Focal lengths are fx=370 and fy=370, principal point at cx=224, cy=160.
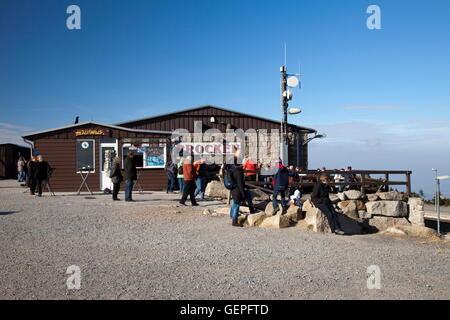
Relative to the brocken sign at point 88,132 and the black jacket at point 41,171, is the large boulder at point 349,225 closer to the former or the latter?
the black jacket at point 41,171

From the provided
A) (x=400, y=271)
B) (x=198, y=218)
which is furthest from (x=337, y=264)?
(x=198, y=218)

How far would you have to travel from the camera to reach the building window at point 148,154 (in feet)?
60.3

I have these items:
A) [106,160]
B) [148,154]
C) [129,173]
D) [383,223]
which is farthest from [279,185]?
[106,160]

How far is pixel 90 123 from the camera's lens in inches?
702

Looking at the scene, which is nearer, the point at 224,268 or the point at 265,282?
the point at 265,282

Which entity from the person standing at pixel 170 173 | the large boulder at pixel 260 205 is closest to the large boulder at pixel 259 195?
the large boulder at pixel 260 205

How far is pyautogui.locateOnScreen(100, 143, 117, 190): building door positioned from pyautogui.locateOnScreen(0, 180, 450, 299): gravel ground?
7.64 metres

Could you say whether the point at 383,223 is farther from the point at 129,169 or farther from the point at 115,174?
the point at 115,174

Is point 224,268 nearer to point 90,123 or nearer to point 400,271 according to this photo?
point 400,271

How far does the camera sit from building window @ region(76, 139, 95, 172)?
1794cm

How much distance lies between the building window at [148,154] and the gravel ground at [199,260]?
809cm

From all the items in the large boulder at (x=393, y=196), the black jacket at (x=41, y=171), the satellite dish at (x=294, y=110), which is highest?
the satellite dish at (x=294, y=110)
